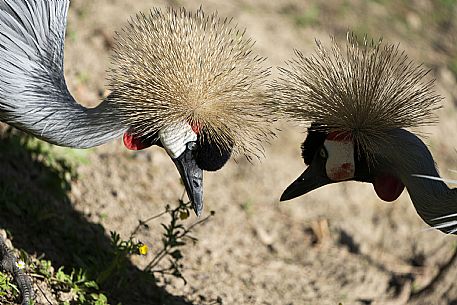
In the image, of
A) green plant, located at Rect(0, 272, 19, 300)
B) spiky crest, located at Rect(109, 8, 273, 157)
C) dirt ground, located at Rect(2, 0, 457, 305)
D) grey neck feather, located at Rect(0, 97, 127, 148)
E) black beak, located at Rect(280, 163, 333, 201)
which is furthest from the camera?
dirt ground, located at Rect(2, 0, 457, 305)

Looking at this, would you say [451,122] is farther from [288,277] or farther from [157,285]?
[157,285]

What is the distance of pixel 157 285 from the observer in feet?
10.6

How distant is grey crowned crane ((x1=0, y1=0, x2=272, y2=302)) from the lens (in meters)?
2.77

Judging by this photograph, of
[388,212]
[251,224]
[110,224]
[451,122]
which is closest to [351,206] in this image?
[388,212]

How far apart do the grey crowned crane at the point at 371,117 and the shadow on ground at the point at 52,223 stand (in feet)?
2.68

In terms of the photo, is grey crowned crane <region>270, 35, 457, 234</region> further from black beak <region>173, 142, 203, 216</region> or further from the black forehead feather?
black beak <region>173, 142, 203, 216</region>

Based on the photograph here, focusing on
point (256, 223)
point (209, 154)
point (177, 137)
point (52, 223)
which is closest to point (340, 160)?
point (209, 154)

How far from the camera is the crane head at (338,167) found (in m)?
2.89

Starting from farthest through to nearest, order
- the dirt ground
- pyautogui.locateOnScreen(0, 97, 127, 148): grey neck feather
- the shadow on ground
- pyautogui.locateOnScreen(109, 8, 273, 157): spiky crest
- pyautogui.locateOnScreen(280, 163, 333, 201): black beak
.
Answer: the dirt ground
the shadow on ground
pyautogui.locateOnScreen(280, 163, 333, 201): black beak
pyautogui.locateOnScreen(0, 97, 127, 148): grey neck feather
pyautogui.locateOnScreen(109, 8, 273, 157): spiky crest

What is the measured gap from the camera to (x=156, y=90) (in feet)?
9.09

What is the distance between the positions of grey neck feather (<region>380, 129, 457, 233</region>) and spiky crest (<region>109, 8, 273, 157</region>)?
438mm

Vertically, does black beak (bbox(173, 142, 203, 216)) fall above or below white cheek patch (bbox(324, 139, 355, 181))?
below

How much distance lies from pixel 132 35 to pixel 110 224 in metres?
1.00

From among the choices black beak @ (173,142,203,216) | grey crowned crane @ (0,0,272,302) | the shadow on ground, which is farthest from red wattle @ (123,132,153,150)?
the shadow on ground
